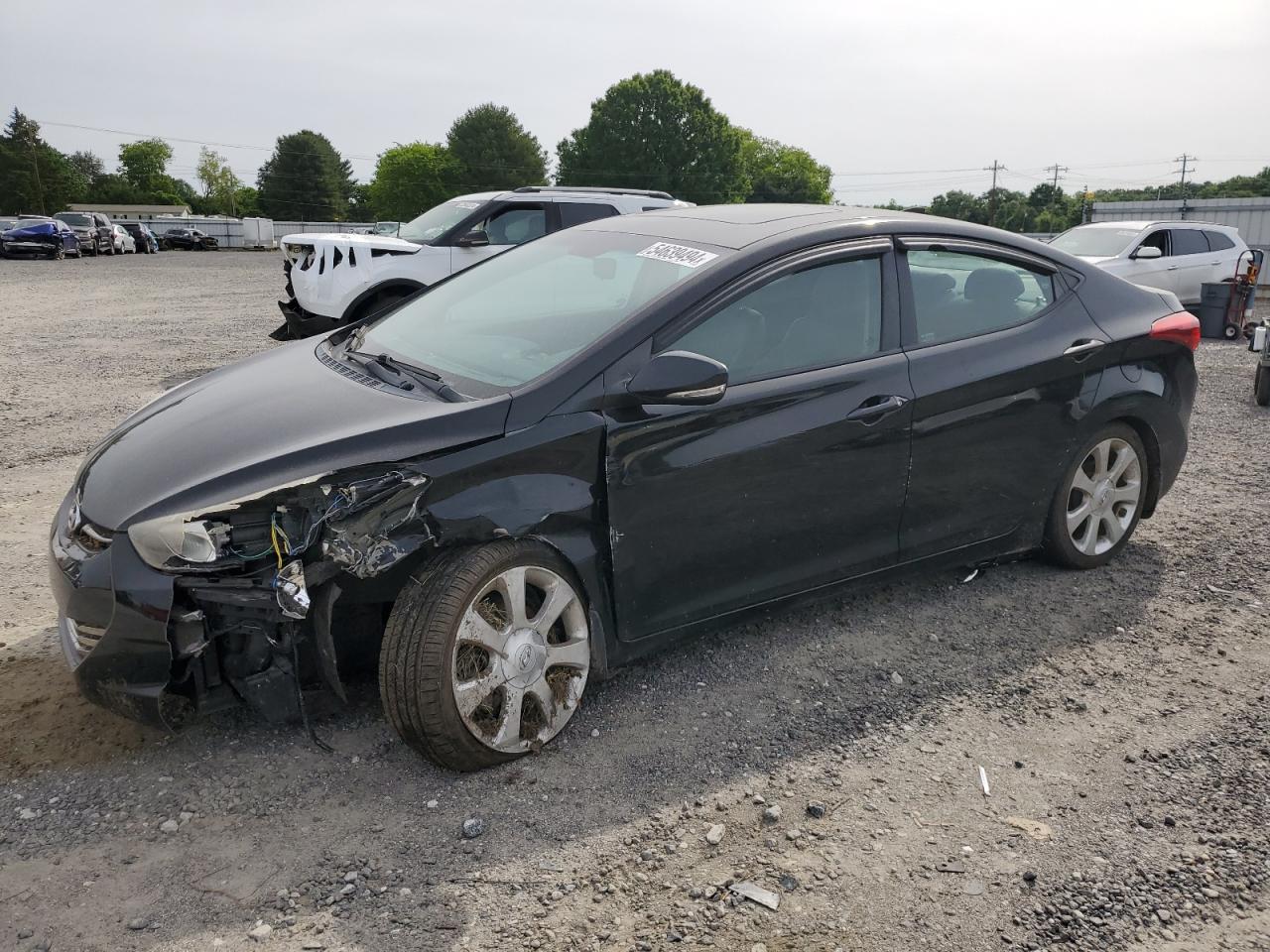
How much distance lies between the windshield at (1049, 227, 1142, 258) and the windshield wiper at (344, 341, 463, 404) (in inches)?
519

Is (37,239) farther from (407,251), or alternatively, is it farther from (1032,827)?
(1032,827)

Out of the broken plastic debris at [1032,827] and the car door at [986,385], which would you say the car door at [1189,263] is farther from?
the broken plastic debris at [1032,827]

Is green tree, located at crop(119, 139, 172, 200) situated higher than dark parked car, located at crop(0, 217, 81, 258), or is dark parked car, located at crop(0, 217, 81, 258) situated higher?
green tree, located at crop(119, 139, 172, 200)

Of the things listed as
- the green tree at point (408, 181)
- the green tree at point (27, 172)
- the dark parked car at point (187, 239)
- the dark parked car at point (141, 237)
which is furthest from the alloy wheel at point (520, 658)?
the green tree at point (408, 181)

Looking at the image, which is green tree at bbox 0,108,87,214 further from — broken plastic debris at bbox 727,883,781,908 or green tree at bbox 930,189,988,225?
broken plastic debris at bbox 727,883,781,908

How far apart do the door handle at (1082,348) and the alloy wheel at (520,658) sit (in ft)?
8.23

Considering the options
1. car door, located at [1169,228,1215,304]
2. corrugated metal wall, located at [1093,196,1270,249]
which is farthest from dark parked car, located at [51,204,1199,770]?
corrugated metal wall, located at [1093,196,1270,249]

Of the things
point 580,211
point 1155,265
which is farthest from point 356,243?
point 1155,265

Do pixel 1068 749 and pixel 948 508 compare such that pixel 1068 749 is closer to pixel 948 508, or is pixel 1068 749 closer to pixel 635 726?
pixel 948 508

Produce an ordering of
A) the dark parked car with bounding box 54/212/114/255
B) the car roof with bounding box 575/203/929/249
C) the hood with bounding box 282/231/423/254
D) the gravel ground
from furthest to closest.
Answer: the dark parked car with bounding box 54/212/114/255 → the hood with bounding box 282/231/423/254 → the car roof with bounding box 575/203/929/249 → the gravel ground

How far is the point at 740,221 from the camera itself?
4.04 metres

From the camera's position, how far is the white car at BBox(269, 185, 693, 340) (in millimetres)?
9828

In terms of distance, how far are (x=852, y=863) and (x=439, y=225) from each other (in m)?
9.18

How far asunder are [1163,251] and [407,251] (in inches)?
452
